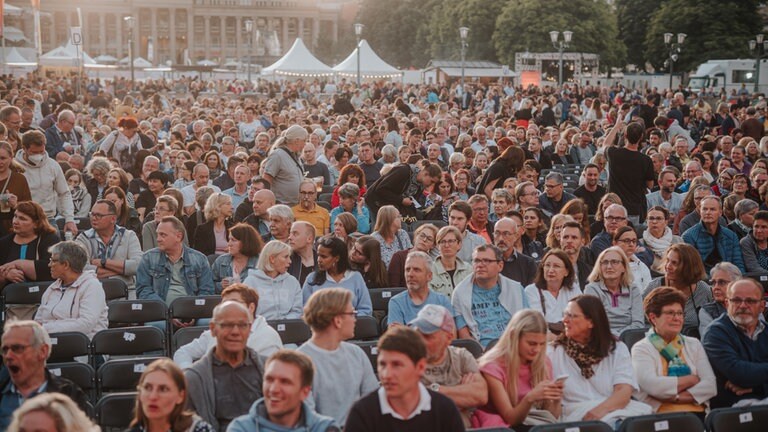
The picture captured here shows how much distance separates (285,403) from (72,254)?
10.9 feet

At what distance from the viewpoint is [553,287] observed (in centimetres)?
814

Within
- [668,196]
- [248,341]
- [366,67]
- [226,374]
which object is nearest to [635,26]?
[366,67]

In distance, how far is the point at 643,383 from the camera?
6660 mm

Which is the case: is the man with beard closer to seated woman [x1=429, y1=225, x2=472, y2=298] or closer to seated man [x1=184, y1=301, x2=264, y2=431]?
seated woman [x1=429, y1=225, x2=472, y2=298]

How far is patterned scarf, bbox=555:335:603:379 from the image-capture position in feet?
20.9

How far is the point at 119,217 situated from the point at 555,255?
491cm

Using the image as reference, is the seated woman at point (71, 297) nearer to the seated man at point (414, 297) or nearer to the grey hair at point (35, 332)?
the grey hair at point (35, 332)

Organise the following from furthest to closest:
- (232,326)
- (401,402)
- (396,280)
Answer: (396,280), (232,326), (401,402)

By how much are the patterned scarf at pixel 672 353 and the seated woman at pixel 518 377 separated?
1028mm

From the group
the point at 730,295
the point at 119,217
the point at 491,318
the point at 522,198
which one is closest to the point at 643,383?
the point at 730,295

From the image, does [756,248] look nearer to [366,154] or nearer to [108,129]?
[366,154]

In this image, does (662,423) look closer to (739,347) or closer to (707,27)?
(739,347)

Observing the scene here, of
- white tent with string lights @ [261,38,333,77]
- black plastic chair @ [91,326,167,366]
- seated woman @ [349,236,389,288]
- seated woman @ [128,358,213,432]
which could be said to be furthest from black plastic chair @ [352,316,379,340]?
white tent with string lights @ [261,38,333,77]

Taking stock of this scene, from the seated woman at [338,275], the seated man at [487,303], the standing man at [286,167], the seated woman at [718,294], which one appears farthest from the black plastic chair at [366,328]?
the standing man at [286,167]
